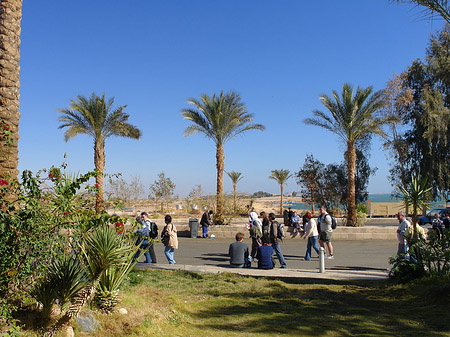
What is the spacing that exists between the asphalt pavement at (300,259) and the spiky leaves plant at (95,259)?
573cm

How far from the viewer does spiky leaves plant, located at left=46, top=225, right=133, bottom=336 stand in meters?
5.56

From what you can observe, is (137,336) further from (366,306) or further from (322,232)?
(322,232)

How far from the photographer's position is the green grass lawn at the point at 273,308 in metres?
6.52

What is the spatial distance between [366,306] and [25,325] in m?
6.35

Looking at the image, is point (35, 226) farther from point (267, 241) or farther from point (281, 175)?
point (281, 175)

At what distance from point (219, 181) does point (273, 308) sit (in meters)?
18.3

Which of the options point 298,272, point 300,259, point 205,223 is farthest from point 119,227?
point 205,223

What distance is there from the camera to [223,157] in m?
26.3

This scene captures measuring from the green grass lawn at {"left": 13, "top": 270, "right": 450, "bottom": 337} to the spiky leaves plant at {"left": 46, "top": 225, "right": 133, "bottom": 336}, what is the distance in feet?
1.89

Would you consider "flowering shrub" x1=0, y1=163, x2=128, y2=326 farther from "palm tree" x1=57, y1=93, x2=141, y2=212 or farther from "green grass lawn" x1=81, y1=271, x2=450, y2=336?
"palm tree" x1=57, y1=93, x2=141, y2=212

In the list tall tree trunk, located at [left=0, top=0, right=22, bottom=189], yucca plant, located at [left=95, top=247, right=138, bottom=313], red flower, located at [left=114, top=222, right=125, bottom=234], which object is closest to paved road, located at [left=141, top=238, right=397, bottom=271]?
yucca plant, located at [left=95, top=247, right=138, bottom=313]

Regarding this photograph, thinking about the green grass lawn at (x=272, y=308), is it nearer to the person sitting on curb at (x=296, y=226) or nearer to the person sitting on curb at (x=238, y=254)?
the person sitting on curb at (x=238, y=254)

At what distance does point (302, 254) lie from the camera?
50.8 feet

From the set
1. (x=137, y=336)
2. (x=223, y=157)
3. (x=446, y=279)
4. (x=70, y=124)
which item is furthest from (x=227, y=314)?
(x=70, y=124)
